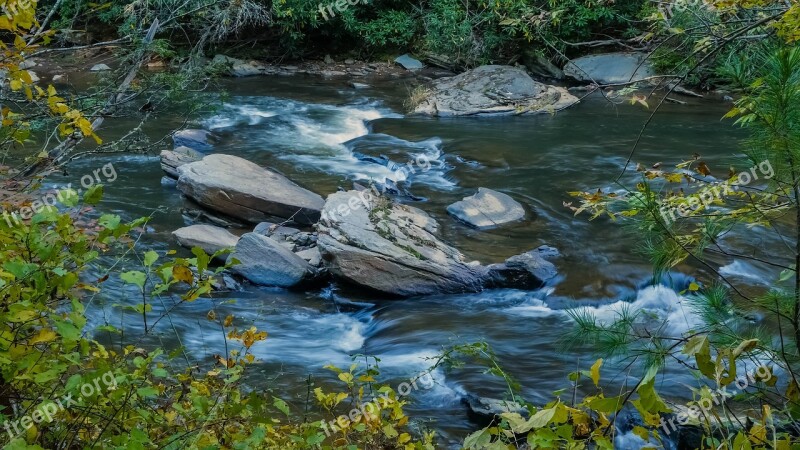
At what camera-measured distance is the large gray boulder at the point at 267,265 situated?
22.8ft

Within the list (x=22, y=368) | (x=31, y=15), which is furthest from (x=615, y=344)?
(x=31, y=15)

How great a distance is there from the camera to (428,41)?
16.1m

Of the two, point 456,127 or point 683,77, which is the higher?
point 683,77

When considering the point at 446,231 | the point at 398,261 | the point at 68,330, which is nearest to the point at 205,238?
the point at 398,261

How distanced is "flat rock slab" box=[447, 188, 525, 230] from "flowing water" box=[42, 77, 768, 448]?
0.17 meters

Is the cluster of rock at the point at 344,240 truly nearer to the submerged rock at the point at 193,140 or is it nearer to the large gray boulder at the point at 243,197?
the large gray boulder at the point at 243,197

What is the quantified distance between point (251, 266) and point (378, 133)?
220 inches

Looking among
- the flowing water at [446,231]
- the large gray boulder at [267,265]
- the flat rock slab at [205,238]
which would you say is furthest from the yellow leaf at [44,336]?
the flat rock slab at [205,238]

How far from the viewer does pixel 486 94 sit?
1376 cm

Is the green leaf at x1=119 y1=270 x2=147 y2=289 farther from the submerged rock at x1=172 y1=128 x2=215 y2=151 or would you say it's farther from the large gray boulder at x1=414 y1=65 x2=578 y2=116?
the large gray boulder at x1=414 y1=65 x2=578 y2=116

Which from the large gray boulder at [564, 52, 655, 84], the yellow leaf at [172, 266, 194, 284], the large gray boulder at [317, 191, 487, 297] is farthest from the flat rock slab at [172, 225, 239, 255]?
the large gray boulder at [564, 52, 655, 84]

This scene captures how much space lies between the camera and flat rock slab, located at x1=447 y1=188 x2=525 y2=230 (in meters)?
8.23

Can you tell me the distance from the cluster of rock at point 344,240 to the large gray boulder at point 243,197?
0.4 inches

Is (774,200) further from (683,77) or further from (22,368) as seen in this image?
(22,368)
